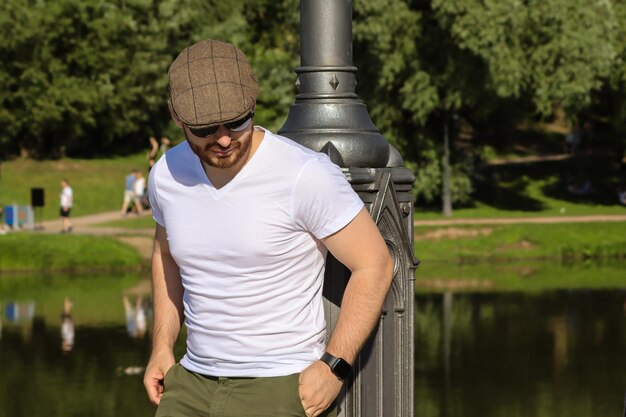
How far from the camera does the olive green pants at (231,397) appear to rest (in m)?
4.35

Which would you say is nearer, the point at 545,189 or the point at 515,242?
the point at 515,242

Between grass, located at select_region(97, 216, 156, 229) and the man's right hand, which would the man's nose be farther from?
grass, located at select_region(97, 216, 156, 229)

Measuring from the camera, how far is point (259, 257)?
4.34 metres

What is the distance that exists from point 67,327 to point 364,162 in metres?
14.5

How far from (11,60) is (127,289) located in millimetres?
22590

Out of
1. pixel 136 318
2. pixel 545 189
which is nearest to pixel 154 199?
pixel 136 318

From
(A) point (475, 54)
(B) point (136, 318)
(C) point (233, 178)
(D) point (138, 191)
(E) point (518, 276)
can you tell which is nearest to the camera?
(C) point (233, 178)

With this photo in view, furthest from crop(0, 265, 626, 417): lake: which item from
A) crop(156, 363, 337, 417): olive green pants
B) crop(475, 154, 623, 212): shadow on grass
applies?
crop(475, 154, 623, 212): shadow on grass

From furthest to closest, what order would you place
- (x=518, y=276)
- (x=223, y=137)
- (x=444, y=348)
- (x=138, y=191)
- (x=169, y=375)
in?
(x=138, y=191) → (x=518, y=276) → (x=444, y=348) → (x=169, y=375) → (x=223, y=137)

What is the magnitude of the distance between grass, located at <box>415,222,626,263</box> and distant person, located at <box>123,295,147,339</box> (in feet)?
26.5

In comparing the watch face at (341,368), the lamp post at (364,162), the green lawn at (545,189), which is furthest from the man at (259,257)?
the green lawn at (545,189)

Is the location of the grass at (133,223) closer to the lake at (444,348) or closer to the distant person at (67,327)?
the lake at (444,348)

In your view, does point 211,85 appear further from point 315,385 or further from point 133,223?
point 133,223

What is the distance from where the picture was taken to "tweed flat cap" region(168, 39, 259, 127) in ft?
14.0
